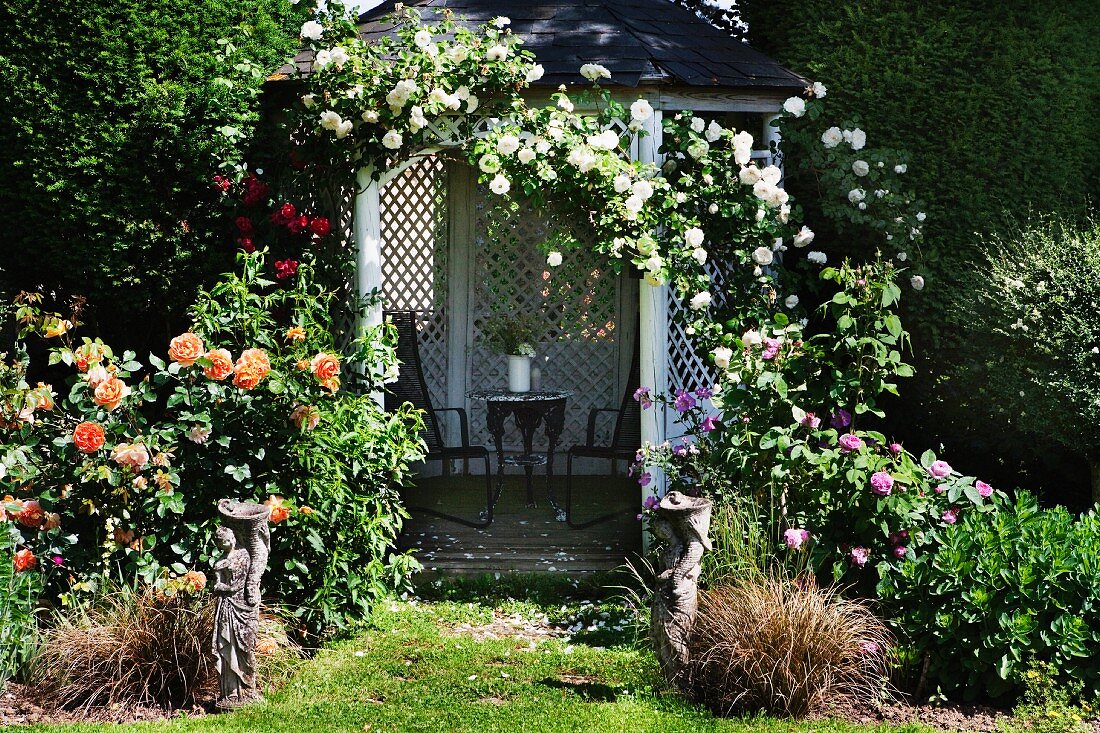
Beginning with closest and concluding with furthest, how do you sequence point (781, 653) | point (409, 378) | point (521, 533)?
point (781, 653) < point (521, 533) < point (409, 378)

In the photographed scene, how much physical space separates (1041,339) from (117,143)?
5.23m

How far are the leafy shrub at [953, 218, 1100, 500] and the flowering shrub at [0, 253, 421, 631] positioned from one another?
350 centimetres

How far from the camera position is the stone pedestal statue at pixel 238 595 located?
387 cm

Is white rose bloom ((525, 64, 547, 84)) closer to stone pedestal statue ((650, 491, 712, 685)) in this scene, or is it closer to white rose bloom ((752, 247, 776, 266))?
white rose bloom ((752, 247, 776, 266))

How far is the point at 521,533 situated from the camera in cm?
671

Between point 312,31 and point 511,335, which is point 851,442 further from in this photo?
point 511,335

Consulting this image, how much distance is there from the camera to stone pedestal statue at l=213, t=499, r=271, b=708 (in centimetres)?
387

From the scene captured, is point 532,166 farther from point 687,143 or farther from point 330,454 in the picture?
point 330,454

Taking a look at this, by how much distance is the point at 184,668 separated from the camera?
4012 mm

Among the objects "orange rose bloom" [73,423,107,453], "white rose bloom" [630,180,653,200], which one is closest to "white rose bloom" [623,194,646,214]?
"white rose bloom" [630,180,653,200]

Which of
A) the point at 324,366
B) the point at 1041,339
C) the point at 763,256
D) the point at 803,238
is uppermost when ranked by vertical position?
the point at 803,238

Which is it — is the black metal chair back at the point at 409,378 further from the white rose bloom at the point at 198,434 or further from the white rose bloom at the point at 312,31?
the white rose bloom at the point at 198,434

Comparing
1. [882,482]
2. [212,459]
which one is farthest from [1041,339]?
[212,459]

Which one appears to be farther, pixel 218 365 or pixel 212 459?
pixel 212 459
